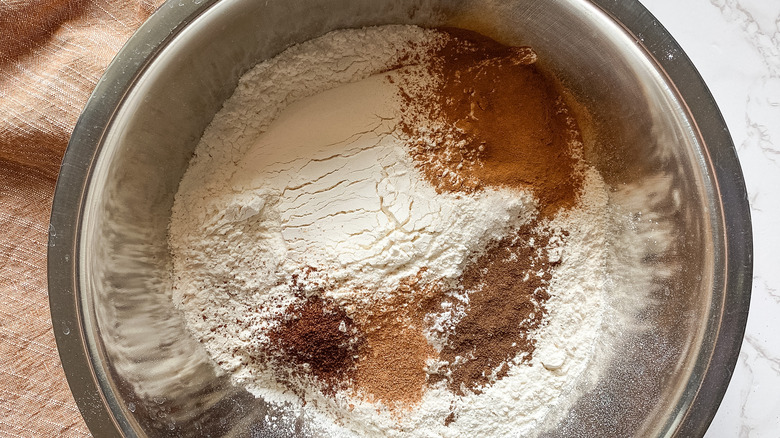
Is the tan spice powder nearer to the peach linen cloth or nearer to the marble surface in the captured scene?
the peach linen cloth

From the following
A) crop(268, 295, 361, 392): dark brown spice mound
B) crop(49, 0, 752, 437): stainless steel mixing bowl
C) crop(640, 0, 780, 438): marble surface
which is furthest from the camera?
crop(640, 0, 780, 438): marble surface

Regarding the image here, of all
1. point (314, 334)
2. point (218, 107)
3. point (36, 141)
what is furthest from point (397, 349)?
point (36, 141)

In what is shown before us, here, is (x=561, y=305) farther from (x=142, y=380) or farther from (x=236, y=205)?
(x=142, y=380)

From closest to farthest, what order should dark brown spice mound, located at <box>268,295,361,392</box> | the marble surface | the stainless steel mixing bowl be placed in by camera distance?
the stainless steel mixing bowl
dark brown spice mound, located at <box>268,295,361,392</box>
the marble surface

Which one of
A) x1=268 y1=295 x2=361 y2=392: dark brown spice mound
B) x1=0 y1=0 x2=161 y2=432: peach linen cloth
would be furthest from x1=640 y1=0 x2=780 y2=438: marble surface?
x1=0 y1=0 x2=161 y2=432: peach linen cloth

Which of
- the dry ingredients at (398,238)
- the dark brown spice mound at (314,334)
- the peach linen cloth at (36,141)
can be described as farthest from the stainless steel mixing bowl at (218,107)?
the peach linen cloth at (36,141)

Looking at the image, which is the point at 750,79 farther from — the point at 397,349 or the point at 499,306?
the point at 397,349

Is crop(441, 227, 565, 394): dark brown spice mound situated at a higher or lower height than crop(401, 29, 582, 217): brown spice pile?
lower
